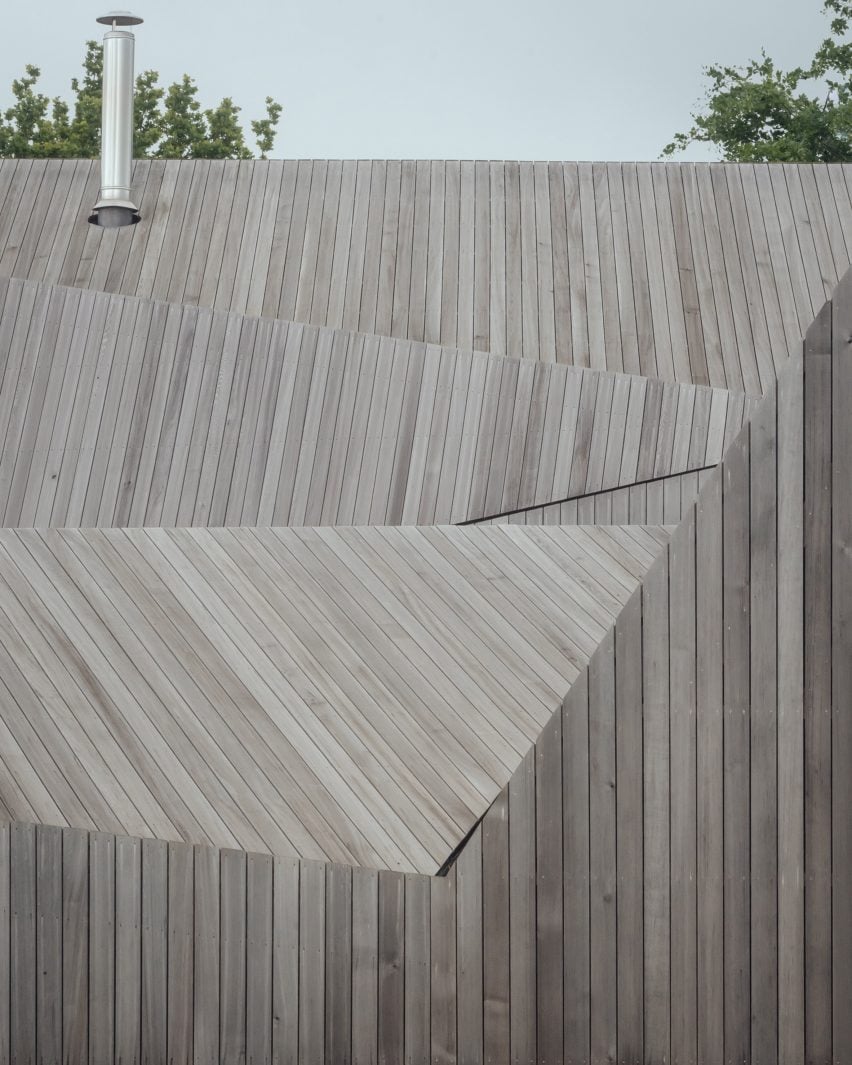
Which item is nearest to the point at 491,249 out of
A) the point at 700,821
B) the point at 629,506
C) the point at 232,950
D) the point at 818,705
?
the point at 629,506

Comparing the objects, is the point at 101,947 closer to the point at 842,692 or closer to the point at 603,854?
the point at 603,854

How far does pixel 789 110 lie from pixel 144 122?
12.5 metres

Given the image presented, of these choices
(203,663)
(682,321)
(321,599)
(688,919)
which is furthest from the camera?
(682,321)

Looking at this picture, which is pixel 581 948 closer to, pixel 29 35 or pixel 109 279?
pixel 109 279

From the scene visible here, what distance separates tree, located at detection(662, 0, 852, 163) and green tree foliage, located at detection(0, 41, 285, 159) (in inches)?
356

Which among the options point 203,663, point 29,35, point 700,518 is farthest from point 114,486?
point 29,35

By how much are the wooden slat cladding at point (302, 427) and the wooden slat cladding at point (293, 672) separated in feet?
1.20

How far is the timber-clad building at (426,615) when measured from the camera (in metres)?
3.37

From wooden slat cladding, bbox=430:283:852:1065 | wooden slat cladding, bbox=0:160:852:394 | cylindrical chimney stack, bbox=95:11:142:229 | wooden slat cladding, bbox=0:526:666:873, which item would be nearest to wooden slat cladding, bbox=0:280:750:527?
wooden slat cladding, bbox=0:526:666:873

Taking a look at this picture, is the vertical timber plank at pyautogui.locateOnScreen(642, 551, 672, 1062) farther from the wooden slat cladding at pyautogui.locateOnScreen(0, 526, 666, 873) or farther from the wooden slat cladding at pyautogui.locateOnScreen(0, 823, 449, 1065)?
the wooden slat cladding at pyautogui.locateOnScreen(0, 526, 666, 873)

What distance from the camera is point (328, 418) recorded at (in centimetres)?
684

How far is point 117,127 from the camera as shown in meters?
8.65

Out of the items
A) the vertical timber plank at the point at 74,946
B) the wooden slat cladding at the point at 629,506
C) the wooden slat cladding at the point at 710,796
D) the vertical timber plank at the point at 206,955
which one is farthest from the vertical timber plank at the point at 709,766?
the wooden slat cladding at the point at 629,506

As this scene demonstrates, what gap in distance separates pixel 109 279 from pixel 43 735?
403 cm
